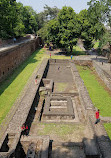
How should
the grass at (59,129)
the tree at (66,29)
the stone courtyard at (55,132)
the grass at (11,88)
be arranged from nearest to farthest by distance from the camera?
the stone courtyard at (55,132) → the grass at (59,129) → the grass at (11,88) → the tree at (66,29)

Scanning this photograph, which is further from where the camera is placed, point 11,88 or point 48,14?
point 48,14

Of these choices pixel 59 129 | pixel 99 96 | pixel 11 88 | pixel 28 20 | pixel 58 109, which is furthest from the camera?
pixel 28 20

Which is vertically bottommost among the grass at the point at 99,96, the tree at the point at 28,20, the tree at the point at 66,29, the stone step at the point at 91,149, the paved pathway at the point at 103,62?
the stone step at the point at 91,149

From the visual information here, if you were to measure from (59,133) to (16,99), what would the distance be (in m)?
5.35

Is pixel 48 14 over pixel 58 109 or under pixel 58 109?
over

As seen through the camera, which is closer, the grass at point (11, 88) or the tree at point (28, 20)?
the grass at point (11, 88)

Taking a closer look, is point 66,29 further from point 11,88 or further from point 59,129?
point 59,129

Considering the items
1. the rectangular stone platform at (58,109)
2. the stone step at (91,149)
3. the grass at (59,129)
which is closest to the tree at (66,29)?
the rectangular stone platform at (58,109)

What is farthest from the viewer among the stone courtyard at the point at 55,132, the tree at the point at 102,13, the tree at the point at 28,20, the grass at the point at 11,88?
the tree at the point at 28,20

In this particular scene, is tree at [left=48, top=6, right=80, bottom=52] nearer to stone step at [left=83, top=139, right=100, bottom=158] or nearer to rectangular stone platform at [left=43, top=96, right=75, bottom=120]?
rectangular stone platform at [left=43, top=96, right=75, bottom=120]

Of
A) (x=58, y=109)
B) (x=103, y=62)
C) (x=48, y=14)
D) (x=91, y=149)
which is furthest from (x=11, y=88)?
(x=48, y=14)

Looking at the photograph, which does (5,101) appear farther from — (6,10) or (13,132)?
(6,10)

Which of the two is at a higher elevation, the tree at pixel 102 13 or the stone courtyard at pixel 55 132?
the tree at pixel 102 13

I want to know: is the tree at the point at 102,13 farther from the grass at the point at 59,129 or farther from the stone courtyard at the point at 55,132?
the grass at the point at 59,129
